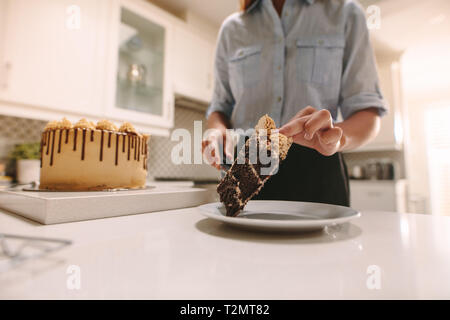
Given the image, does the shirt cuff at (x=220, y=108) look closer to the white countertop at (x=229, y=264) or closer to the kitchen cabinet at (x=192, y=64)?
the white countertop at (x=229, y=264)

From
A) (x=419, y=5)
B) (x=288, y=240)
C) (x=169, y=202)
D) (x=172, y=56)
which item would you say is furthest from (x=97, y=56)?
(x=419, y=5)

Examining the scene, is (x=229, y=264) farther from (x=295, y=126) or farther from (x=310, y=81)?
(x=310, y=81)

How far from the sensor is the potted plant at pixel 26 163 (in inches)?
59.8

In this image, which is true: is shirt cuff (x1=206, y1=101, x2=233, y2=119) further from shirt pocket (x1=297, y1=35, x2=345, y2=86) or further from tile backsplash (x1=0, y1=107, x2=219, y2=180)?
tile backsplash (x1=0, y1=107, x2=219, y2=180)

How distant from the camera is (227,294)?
207mm

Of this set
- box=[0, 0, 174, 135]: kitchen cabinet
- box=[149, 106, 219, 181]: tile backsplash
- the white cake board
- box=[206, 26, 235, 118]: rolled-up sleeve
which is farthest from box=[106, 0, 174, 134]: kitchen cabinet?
the white cake board

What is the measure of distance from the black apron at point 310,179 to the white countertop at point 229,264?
1.40 ft

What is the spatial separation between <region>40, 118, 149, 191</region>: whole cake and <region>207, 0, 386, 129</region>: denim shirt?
18.8 inches

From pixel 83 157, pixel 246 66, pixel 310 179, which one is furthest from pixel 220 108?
pixel 83 157

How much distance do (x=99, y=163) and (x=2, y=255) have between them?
45 centimetres

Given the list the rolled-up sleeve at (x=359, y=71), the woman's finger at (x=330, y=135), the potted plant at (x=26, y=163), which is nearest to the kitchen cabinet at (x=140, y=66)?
the potted plant at (x=26, y=163)

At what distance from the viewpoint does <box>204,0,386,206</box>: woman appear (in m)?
0.87

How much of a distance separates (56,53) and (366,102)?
163cm
